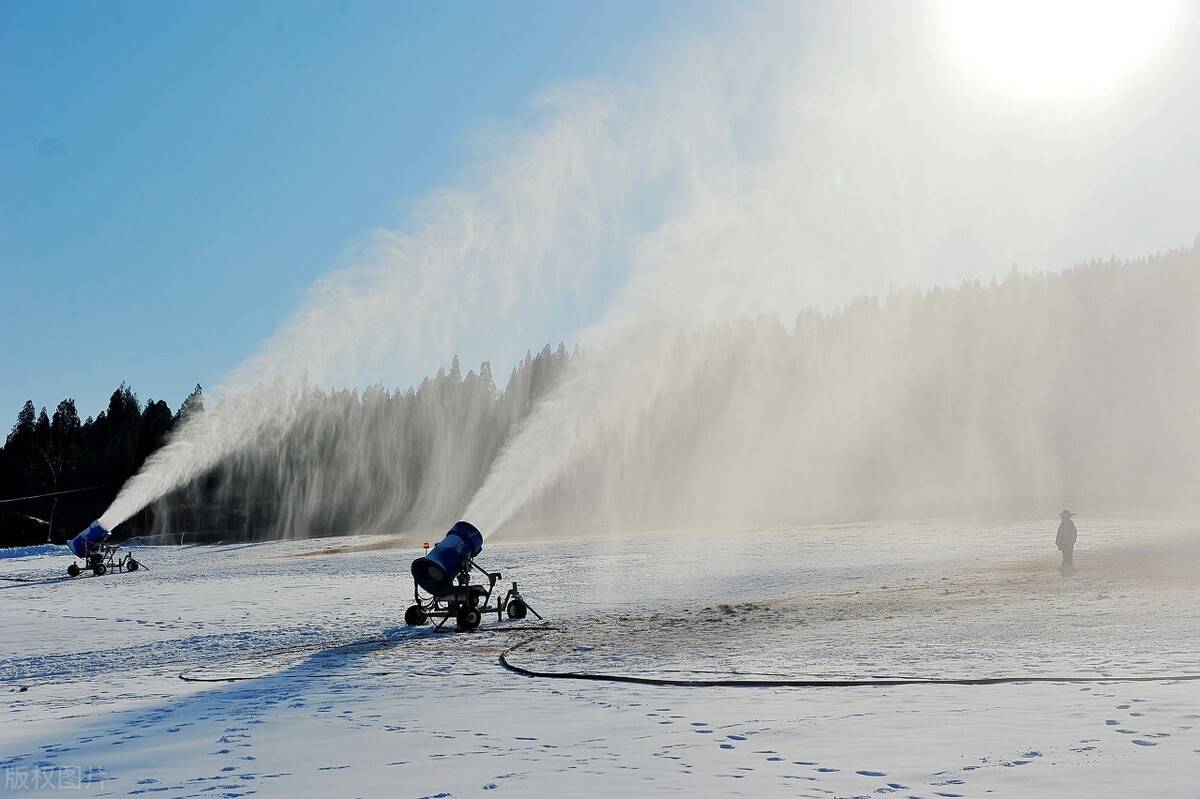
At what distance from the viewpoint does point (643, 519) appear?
2864 inches

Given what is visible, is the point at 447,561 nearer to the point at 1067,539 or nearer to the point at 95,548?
the point at 1067,539

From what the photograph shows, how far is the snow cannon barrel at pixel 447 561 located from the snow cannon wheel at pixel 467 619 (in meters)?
0.63

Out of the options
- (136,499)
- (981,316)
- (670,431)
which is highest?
(981,316)

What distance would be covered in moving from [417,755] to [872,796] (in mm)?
4494

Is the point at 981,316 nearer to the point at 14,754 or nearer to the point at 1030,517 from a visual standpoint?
the point at 1030,517

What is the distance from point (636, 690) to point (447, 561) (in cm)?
987

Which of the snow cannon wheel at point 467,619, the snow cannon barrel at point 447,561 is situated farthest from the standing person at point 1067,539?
the snow cannon wheel at point 467,619

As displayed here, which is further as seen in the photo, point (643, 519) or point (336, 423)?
point (336, 423)

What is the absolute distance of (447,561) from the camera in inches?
890

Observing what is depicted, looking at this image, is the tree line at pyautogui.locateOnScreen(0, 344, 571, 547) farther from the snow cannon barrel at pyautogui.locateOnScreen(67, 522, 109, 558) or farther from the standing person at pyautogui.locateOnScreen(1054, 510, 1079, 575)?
the standing person at pyautogui.locateOnScreen(1054, 510, 1079, 575)

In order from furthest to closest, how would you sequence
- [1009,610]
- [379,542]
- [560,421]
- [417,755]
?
[379,542]
[560,421]
[1009,610]
[417,755]

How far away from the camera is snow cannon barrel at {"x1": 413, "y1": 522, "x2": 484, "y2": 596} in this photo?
2255cm

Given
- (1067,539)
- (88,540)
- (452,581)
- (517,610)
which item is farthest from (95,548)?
(1067,539)

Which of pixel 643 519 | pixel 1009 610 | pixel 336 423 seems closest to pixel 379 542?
pixel 643 519
